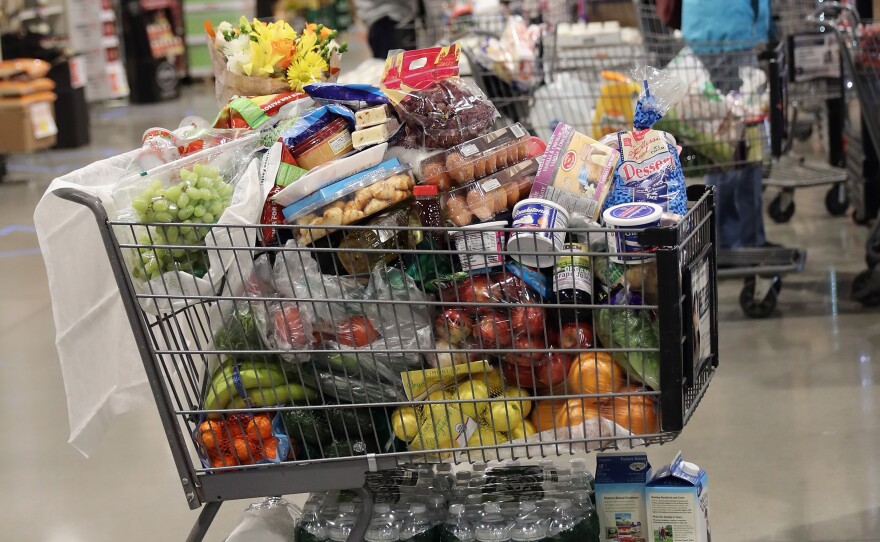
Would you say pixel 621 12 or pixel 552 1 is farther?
pixel 621 12

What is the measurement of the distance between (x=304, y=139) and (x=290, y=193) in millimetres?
142

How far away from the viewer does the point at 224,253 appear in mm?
2176

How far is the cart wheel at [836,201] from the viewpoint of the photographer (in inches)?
249

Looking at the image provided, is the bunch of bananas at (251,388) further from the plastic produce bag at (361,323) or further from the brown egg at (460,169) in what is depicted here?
the brown egg at (460,169)

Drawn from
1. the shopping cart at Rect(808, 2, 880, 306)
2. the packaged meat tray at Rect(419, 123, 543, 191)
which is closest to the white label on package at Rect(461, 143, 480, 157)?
the packaged meat tray at Rect(419, 123, 543, 191)

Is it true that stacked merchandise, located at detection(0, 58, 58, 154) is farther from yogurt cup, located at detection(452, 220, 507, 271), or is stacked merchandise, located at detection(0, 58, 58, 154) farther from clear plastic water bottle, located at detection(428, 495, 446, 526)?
yogurt cup, located at detection(452, 220, 507, 271)

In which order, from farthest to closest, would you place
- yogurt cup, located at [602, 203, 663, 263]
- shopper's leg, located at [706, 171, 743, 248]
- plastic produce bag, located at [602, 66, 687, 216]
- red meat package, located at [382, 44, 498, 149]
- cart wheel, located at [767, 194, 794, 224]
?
1. cart wheel, located at [767, 194, 794, 224]
2. shopper's leg, located at [706, 171, 743, 248]
3. red meat package, located at [382, 44, 498, 149]
4. plastic produce bag, located at [602, 66, 687, 216]
5. yogurt cup, located at [602, 203, 663, 263]

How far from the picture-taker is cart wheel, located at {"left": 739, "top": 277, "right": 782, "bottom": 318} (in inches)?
189

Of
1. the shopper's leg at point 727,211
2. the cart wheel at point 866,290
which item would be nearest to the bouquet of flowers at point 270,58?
the shopper's leg at point 727,211

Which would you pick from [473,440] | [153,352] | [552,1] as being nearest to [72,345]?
[153,352]

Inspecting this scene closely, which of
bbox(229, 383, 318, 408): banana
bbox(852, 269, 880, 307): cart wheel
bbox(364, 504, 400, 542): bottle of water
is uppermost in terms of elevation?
bbox(229, 383, 318, 408): banana

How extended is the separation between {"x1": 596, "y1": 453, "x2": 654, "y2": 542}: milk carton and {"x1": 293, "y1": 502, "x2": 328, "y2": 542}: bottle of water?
61cm

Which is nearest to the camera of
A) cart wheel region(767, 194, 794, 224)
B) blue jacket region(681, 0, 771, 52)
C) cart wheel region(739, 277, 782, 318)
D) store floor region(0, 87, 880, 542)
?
store floor region(0, 87, 880, 542)

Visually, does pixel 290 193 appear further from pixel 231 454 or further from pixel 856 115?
pixel 856 115
